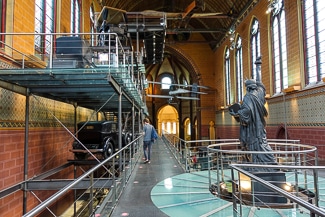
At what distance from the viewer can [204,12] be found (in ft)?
73.2

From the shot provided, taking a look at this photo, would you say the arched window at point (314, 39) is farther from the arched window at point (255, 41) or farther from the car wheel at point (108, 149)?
the car wheel at point (108, 149)

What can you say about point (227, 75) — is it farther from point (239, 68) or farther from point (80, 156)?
point (80, 156)

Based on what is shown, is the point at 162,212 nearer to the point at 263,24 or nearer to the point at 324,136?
the point at 324,136

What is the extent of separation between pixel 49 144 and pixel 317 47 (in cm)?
1013

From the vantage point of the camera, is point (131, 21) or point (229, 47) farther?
point (229, 47)

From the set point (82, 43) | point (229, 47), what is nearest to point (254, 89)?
point (82, 43)

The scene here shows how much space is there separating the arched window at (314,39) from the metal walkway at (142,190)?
6324 millimetres

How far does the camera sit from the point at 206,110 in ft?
83.6

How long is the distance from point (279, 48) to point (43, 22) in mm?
10413

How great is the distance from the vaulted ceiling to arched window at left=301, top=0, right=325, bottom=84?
18.0 feet

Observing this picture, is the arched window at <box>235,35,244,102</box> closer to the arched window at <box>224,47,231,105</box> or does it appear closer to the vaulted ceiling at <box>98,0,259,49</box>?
the vaulted ceiling at <box>98,0,259,49</box>

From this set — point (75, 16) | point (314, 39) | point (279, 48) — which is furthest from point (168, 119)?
point (314, 39)

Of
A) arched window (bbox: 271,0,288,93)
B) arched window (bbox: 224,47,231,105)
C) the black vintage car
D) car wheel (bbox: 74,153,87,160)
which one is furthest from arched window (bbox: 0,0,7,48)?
arched window (bbox: 224,47,231,105)

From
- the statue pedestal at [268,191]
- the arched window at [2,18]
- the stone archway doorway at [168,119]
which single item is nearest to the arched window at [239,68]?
the statue pedestal at [268,191]
